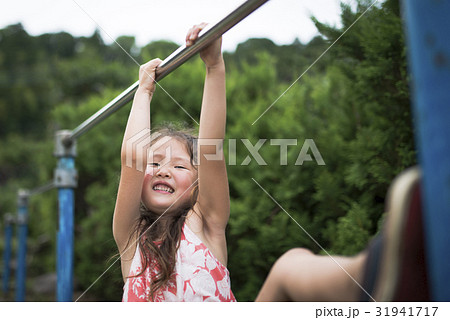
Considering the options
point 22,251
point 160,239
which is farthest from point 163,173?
point 22,251

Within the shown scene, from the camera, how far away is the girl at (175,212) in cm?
82

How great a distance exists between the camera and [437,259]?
32cm

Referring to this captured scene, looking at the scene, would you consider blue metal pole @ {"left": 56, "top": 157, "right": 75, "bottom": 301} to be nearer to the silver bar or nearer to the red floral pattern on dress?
the silver bar

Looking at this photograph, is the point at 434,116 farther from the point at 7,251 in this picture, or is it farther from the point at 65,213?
the point at 7,251

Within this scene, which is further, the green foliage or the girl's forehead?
the green foliage

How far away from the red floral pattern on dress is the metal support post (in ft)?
2.55

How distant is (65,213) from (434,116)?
58.4 inches

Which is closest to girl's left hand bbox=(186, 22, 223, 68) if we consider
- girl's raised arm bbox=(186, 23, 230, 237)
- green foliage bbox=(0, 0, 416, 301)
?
girl's raised arm bbox=(186, 23, 230, 237)

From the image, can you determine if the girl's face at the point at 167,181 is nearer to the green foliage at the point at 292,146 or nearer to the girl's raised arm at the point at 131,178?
the girl's raised arm at the point at 131,178

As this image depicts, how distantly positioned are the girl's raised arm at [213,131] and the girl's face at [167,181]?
0.25 ft

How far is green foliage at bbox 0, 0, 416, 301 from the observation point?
127 centimetres

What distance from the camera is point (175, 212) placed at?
3.02 feet
